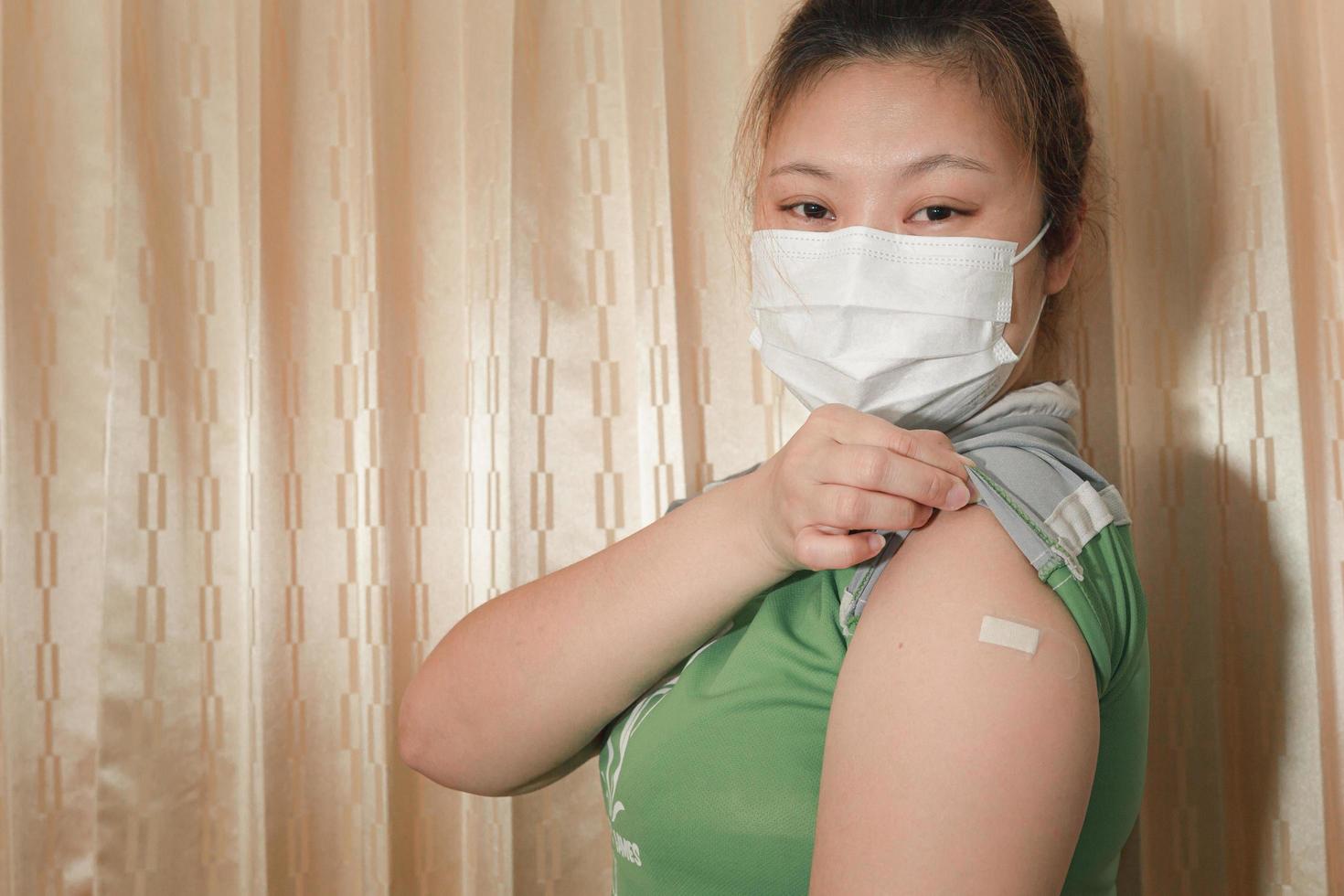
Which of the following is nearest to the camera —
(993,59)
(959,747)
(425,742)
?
(959,747)

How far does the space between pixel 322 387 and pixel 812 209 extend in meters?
0.81

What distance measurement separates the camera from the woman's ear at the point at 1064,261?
870 millimetres

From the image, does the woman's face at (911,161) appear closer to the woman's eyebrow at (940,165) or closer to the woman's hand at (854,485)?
the woman's eyebrow at (940,165)

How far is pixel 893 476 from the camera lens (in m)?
0.61

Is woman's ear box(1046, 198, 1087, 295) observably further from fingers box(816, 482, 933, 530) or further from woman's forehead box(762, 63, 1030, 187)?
fingers box(816, 482, 933, 530)

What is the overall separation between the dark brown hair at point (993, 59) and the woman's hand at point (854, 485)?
305mm

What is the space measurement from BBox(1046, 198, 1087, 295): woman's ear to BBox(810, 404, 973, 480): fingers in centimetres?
29

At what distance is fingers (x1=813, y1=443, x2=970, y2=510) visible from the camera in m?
0.61

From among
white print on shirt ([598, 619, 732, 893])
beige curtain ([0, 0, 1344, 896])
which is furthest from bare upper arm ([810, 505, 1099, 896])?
beige curtain ([0, 0, 1344, 896])

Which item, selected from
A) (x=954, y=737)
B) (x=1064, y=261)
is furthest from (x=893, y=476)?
(x=1064, y=261)

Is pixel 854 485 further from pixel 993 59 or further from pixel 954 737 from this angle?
pixel 993 59

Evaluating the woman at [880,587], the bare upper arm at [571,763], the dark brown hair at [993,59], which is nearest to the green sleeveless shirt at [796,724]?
the woman at [880,587]

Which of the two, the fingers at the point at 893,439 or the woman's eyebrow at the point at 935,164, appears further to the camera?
the woman's eyebrow at the point at 935,164

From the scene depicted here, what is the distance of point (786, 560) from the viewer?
69cm
